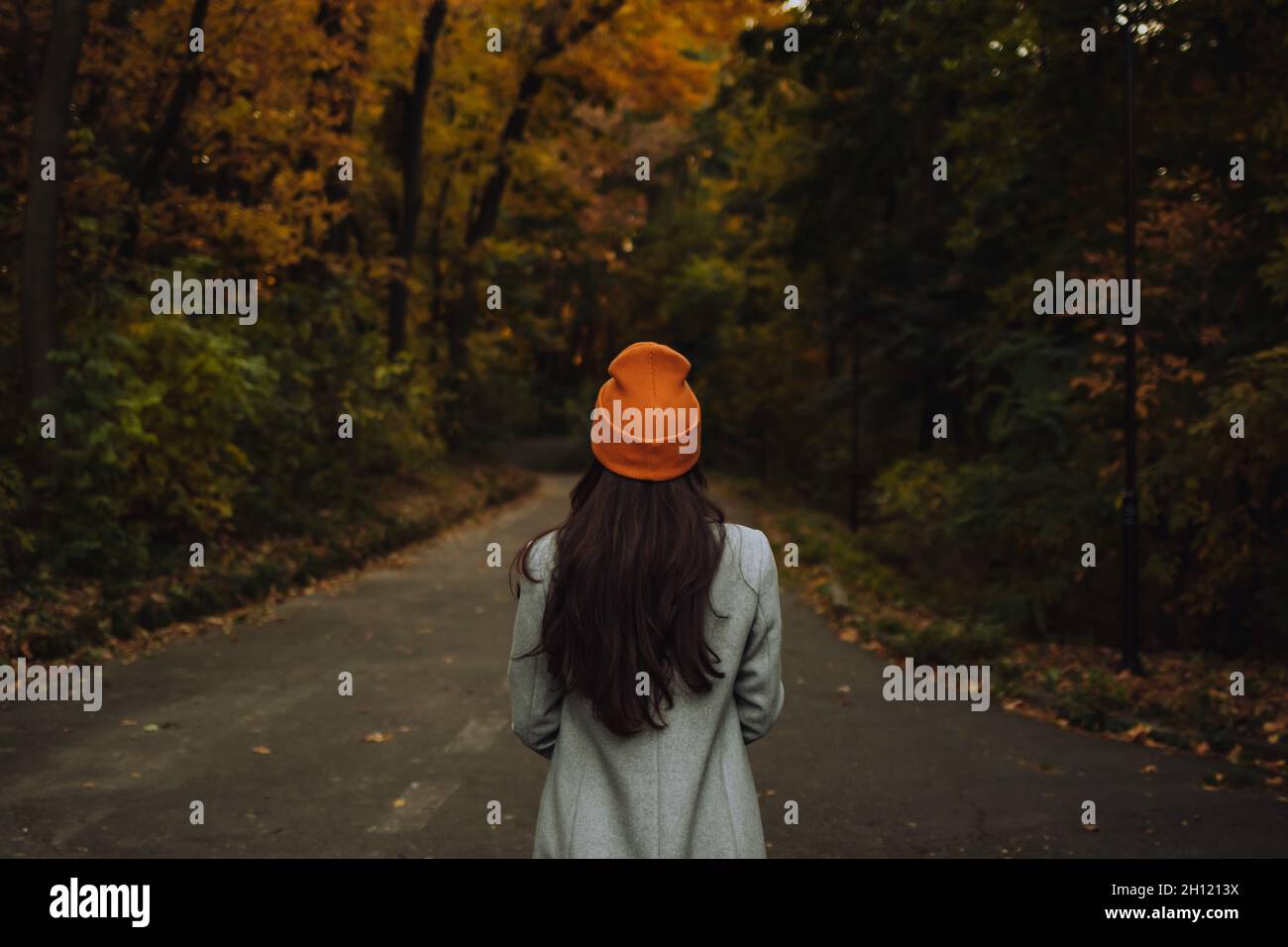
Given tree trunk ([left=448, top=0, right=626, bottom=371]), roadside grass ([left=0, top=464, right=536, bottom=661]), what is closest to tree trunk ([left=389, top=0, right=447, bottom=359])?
tree trunk ([left=448, top=0, right=626, bottom=371])

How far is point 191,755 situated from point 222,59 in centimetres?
981

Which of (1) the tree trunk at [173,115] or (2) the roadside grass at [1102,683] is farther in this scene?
(1) the tree trunk at [173,115]

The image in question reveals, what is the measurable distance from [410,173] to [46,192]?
13.1 m

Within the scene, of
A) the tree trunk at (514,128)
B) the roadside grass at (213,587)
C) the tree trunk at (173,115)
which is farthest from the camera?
the tree trunk at (514,128)

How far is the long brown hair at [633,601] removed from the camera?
2611 millimetres

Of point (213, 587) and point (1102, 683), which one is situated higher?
point (213, 587)

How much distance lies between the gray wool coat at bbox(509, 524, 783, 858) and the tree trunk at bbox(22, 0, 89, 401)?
10.7 metres

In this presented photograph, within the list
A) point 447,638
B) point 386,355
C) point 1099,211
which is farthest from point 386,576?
point 1099,211

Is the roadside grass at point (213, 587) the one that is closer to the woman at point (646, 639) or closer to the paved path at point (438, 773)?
the paved path at point (438, 773)

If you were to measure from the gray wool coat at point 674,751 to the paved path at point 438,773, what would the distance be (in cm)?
355

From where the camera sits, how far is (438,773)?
7.53 meters

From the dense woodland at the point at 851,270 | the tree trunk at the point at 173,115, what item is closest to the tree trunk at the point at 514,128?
the dense woodland at the point at 851,270

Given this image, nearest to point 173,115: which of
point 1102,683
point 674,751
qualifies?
point 1102,683

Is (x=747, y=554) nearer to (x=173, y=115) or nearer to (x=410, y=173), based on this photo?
(x=173, y=115)
